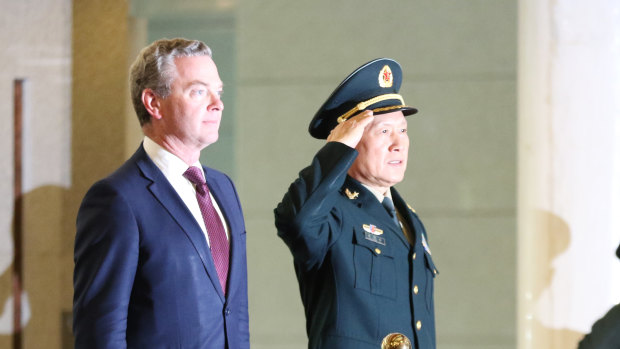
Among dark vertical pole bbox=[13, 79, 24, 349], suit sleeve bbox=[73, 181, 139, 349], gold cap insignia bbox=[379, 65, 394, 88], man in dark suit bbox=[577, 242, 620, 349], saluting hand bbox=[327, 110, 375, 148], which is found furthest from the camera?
dark vertical pole bbox=[13, 79, 24, 349]

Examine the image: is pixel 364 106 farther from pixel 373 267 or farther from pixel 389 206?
pixel 373 267

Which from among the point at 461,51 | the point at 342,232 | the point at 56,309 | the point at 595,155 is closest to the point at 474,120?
the point at 461,51

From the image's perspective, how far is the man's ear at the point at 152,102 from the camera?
211 centimetres

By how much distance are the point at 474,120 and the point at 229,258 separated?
176cm

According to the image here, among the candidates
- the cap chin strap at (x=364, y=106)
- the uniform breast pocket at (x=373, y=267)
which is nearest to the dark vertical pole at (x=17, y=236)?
the cap chin strap at (x=364, y=106)

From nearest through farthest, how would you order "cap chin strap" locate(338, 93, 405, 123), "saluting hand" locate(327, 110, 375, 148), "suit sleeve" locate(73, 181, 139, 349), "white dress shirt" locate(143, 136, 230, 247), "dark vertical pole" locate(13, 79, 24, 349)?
1. "suit sleeve" locate(73, 181, 139, 349)
2. "white dress shirt" locate(143, 136, 230, 247)
3. "saluting hand" locate(327, 110, 375, 148)
4. "cap chin strap" locate(338, 93, 405, 123)
5. "dark vertical pole" locate(13, 79, 24, 349)

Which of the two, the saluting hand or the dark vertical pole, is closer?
the saluting hand

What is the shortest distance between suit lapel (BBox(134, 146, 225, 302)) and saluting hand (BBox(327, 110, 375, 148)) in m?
0.49

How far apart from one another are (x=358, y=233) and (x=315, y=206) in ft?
0.75

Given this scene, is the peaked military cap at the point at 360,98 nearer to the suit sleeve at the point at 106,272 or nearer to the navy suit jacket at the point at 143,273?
the navy suit jacket at the point at 143,273

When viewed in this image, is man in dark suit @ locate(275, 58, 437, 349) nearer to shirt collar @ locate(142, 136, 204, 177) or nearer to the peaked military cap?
the peaked military cap

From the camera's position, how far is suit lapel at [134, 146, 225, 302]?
2.00 meters

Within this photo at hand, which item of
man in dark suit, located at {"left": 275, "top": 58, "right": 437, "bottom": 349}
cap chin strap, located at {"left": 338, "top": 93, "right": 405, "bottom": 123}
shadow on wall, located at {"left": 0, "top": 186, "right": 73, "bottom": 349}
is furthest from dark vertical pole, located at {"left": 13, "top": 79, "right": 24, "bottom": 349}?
cap chin strap, located at {"left": 338, "top": 93, "right": 405, "bottom": 123}

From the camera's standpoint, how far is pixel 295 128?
352cm
